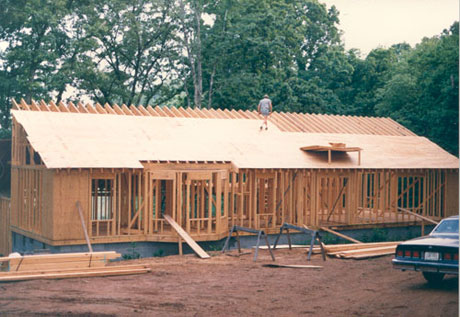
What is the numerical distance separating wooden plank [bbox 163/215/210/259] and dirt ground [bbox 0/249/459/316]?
121cm

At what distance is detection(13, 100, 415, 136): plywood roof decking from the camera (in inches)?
902

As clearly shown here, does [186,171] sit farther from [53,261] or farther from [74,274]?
[74,274]

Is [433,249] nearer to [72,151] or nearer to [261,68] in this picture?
[72,151]

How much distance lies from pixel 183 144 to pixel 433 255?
1099cm

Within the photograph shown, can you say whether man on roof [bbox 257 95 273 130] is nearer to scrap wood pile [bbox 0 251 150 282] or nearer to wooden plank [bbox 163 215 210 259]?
wooden plank [bbox 163 215 210 259]

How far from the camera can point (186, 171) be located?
65.1ft

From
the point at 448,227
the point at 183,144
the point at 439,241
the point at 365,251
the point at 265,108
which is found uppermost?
the point at 265,108

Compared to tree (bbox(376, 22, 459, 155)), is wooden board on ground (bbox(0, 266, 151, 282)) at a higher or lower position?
lower

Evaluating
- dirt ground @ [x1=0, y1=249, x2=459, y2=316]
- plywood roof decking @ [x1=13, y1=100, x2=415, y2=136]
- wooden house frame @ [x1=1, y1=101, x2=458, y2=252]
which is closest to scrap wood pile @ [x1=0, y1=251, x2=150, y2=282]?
dirt ground @ [x1=0, y1=249, x2=459, y2=316]

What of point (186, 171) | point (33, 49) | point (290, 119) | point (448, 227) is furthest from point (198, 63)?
point (448, 227)

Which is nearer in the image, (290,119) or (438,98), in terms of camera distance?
(290,119)

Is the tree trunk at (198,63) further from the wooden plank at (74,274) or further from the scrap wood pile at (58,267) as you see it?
the wooden plank at (74,274)

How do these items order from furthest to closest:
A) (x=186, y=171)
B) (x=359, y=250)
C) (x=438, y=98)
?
(x=438, y=98) < (x=186, y=171) < (x=359, y=250)

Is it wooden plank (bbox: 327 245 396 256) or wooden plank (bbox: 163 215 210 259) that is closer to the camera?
wooden plank (bbox: 163 215 210 259)
